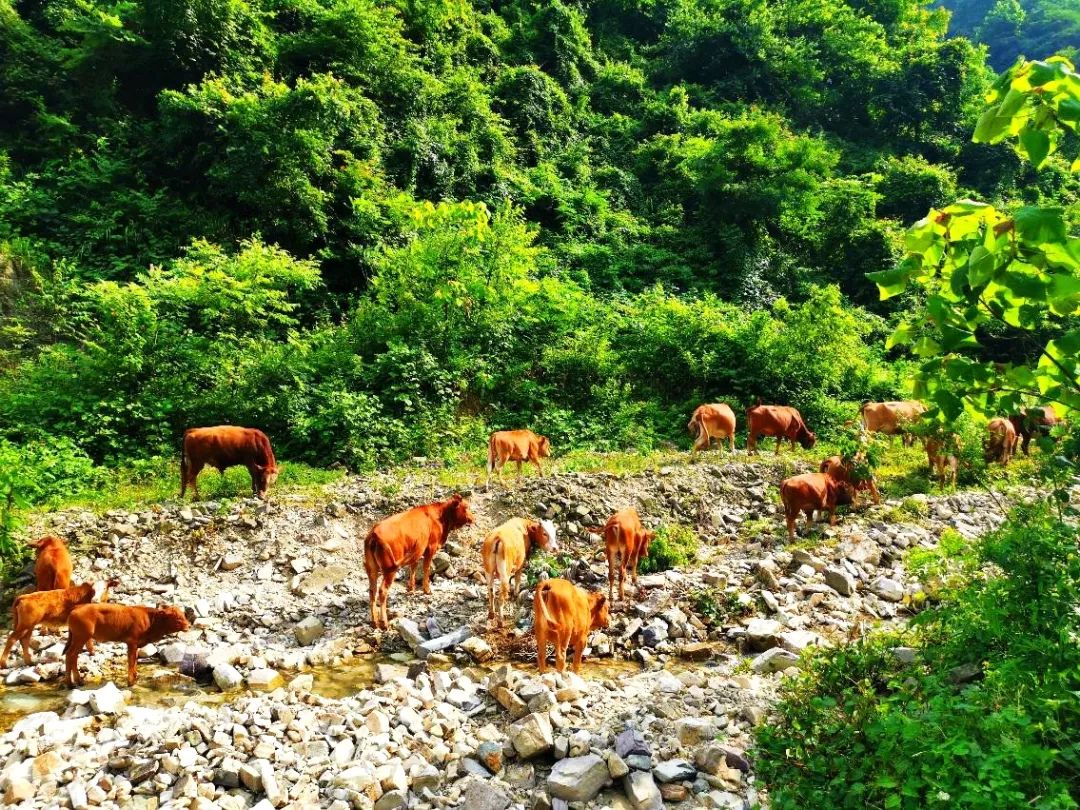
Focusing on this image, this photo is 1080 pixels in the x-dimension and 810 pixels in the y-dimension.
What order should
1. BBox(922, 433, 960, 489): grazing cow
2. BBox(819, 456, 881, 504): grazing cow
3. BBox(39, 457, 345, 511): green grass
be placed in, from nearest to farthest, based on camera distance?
BBox(39, 457, 345, 511): green grass, BBox(819, 456, 881, 504): grazing cow, BBox(922, 433, 960, 489): grazing cow

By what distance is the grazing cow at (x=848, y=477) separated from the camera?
11.2 meters

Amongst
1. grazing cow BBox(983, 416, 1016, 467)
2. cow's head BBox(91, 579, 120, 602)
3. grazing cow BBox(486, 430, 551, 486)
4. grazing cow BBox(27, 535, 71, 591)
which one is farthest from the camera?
grazing cow BBox(983, 416, 1016, 467)

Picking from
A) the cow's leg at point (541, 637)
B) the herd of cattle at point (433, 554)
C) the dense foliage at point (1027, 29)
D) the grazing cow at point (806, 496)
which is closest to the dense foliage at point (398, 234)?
the herd of cattle at point (433, 554)

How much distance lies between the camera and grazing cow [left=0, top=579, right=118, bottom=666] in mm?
6781

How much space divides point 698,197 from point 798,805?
102ft

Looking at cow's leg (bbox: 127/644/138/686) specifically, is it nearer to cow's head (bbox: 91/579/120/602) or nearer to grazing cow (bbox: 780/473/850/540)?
cow's head (bbox: 91/579/120/602)

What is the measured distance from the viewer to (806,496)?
10258 millimetres

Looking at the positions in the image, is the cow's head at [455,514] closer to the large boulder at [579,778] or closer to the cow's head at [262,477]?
the cow's head at [262,477]

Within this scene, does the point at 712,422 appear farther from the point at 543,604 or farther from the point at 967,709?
the point at 967,709

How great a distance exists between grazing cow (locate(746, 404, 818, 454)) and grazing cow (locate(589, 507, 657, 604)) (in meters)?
7.11

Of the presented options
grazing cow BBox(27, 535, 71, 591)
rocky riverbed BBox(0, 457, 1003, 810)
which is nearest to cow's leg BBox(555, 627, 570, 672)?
rocky riverbed BBox(0, 457, 1003, 810)

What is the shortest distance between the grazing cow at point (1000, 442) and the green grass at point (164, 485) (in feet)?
50.0

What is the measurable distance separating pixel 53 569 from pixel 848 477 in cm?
1222

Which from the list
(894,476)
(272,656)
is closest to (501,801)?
(272,656)
